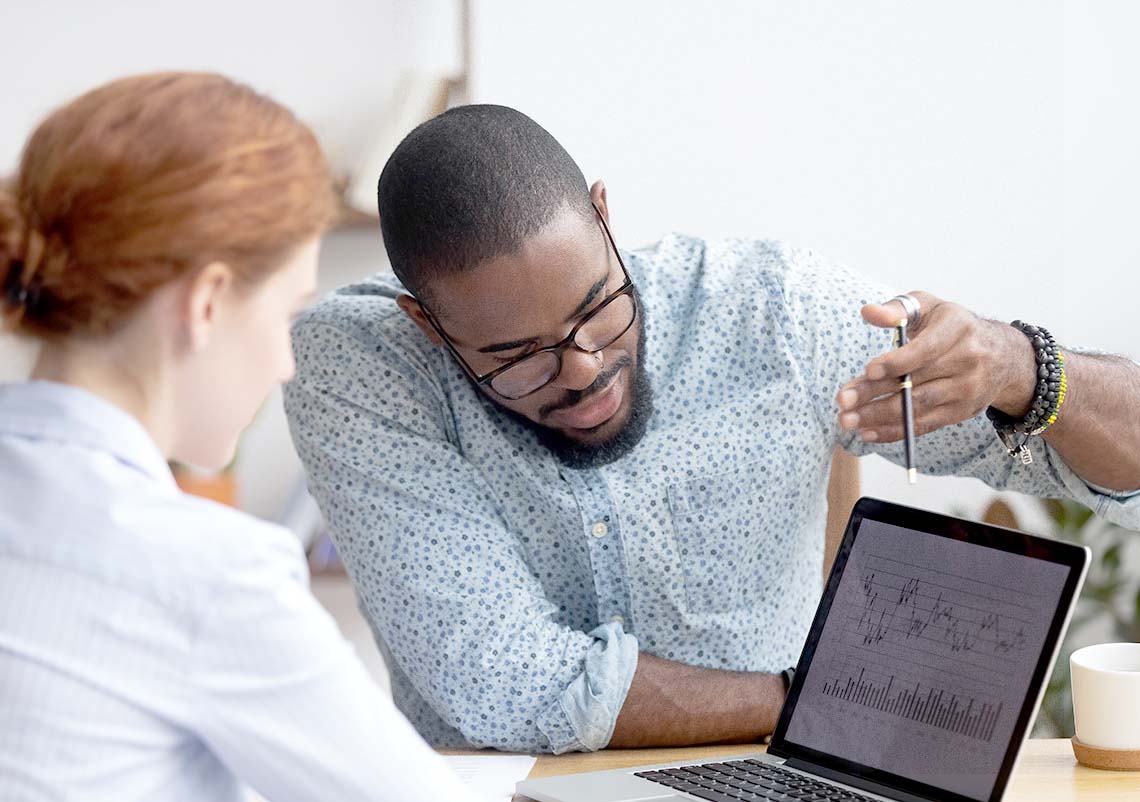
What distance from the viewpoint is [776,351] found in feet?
4.90

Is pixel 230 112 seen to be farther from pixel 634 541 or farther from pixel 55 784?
pixel 634 541

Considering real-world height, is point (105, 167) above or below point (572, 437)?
above

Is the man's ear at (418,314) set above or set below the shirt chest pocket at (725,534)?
above

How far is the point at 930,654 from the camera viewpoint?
103 cm

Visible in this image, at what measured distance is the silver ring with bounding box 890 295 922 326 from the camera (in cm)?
123

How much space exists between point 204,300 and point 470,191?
57 cm

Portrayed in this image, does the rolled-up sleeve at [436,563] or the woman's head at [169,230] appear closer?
the woman's head at [169,230]

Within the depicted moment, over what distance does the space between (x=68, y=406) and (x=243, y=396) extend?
0.37 feet

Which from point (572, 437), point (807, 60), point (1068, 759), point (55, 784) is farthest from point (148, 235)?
point (807, 60)

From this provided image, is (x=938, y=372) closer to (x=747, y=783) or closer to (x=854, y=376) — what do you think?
(x=854, y=376)

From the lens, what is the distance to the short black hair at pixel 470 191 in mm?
1317

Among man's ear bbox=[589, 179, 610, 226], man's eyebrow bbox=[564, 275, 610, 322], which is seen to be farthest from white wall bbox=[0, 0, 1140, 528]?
man's eyebrow bbox=[564, 275, 610, 322]

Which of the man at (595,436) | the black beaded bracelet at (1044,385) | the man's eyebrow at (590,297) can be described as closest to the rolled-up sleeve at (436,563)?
the man at (595,436)

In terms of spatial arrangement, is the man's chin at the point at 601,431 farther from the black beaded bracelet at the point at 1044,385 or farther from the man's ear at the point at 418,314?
the black beaded bracelet at the point at 1044,385
